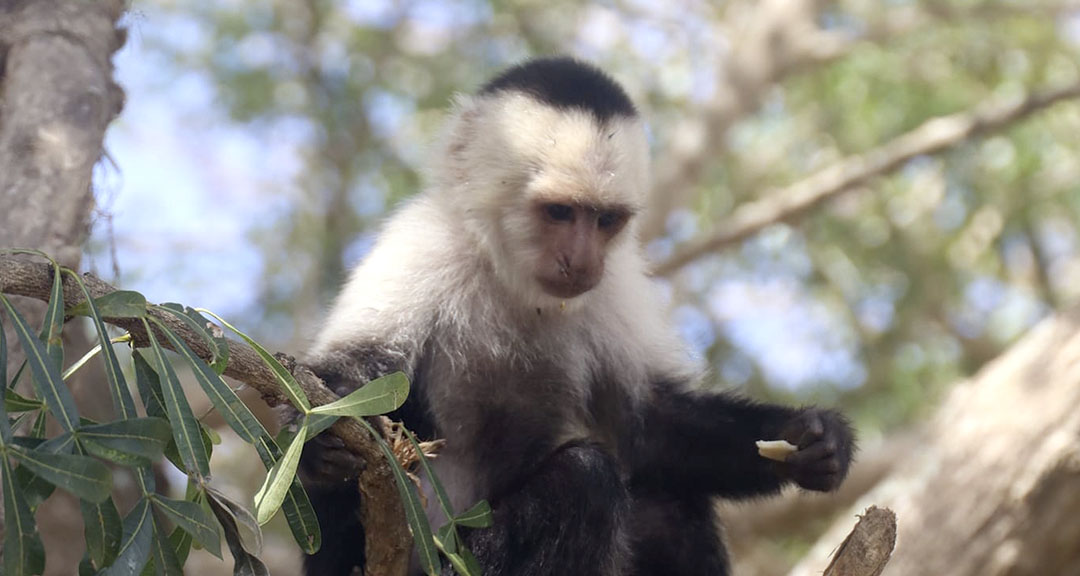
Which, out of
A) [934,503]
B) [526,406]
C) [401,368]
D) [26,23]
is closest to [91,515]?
[401,368]

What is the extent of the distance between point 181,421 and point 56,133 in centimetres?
201

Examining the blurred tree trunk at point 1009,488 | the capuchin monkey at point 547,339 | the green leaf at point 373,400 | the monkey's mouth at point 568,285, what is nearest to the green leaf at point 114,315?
the green leaf at point 373,400

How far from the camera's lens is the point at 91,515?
2322 millimetres

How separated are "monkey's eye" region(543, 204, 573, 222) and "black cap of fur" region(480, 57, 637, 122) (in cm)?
38

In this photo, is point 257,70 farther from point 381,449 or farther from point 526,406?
point 381,449

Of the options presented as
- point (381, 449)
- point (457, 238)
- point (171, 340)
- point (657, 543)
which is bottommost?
point (657, 543)

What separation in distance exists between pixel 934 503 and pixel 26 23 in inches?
171

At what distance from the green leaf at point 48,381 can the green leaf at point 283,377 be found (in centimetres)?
40

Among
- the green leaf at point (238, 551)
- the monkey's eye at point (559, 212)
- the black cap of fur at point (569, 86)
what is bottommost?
the green leaf at point (238, 551)

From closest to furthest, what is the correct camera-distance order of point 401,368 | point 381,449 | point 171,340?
point 171,340, point 381,449, point 401,368

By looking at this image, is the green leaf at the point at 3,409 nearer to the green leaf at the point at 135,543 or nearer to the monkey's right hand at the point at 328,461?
the green leaf at the point at 135,543

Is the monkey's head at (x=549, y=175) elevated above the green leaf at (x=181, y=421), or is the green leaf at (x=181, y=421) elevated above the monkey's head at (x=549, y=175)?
the monkey's head at (x=549, y=175)

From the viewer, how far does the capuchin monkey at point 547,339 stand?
12.8 ft

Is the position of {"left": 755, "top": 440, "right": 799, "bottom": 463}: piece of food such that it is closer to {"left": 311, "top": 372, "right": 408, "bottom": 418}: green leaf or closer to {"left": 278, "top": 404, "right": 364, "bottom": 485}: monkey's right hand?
{"left": 278, "top": 404, "right": 364, "bottom": 485}: monkey's right hand
